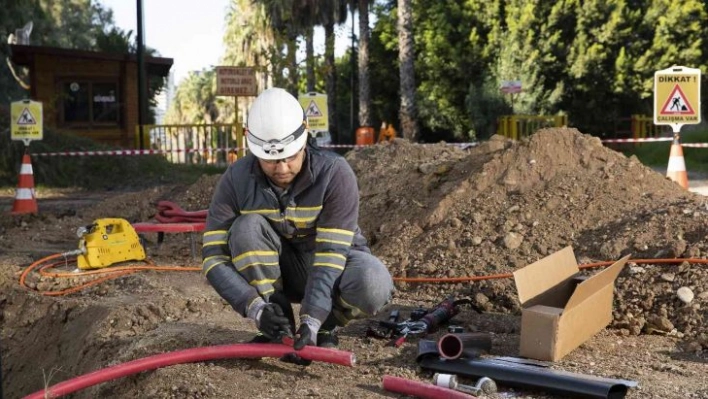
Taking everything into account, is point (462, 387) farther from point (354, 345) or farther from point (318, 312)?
point (354, 345)

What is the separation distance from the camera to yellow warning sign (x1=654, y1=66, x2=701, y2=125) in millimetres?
11305

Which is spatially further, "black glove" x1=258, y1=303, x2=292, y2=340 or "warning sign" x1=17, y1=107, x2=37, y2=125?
"warning sign" x1=17, y1=107, x2=37, y2=125

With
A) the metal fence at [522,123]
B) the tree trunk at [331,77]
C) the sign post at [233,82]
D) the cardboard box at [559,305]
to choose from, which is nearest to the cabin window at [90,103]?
the sign post at [233,82]

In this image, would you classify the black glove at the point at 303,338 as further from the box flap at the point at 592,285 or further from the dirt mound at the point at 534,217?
the dirt mound at the point at 534,217

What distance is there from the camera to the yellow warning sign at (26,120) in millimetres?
14156

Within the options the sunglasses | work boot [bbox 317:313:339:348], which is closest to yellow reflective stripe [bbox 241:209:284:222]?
the sunglasses

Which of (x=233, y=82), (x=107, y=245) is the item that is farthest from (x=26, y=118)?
(x=107, y=245)

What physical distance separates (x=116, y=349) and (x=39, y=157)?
14.6m

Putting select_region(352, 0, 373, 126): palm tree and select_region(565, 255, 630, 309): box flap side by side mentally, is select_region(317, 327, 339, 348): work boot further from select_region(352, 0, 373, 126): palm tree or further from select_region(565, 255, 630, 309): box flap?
select_region(352, 0, 373, 126): palm tree

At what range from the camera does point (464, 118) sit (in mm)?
34969

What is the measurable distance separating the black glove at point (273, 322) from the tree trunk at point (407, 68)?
23.3 meters

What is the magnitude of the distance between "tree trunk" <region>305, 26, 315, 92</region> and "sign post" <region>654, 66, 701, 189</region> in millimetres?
25106

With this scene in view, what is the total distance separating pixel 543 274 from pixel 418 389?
4.45 ft

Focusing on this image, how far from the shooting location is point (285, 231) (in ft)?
15.6
